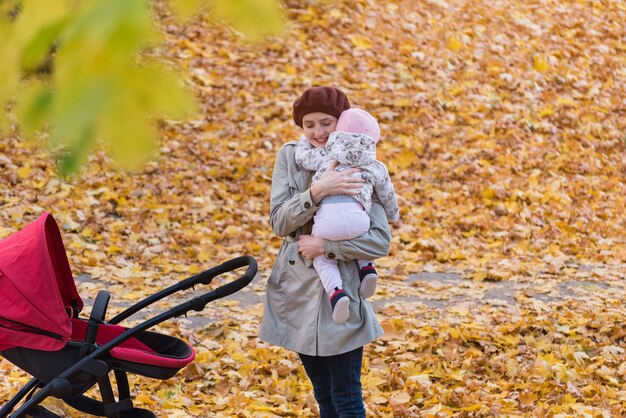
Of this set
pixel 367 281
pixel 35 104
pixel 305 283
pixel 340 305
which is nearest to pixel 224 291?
pixel 305 283

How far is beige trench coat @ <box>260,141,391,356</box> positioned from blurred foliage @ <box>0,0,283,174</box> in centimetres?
167

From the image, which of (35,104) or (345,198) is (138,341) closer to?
(345,198)

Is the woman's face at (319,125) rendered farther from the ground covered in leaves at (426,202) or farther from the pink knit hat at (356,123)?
the ground covered in leaves at (426,202)

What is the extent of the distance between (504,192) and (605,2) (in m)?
6.64

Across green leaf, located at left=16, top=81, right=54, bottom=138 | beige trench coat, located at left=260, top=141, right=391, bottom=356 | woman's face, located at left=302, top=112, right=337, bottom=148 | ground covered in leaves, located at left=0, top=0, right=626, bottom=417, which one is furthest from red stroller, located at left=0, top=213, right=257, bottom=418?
green leaf, located at left=16, top=81, right=54, bottom=138

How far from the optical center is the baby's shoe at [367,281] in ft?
9.86

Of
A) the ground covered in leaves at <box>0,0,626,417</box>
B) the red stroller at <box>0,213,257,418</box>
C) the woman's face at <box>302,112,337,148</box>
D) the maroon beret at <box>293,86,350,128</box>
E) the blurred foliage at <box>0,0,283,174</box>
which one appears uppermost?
the blurred foliage at <box>0,0,283,174</box>

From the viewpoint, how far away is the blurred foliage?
1.09 metres

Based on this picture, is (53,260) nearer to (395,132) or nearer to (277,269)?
(277,269)

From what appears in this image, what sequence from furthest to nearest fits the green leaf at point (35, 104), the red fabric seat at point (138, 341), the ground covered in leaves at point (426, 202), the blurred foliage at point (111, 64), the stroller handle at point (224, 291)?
the ground covered in leaves at point (426, 202), the red fabric seat at point (138, 341), the stroller handle at point (224, 291), the green leaf at point (35, 104), the blurred foliage at point (111, 64)

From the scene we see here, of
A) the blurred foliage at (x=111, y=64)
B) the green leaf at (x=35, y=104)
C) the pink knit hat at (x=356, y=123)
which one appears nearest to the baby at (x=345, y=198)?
the pink knit hat at (x=356, y=123)

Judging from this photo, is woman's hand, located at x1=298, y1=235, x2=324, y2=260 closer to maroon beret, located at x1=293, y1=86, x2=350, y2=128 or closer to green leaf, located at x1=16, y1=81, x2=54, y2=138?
maroon beret, located at x1=293, y1=86, x2=350, y2=128

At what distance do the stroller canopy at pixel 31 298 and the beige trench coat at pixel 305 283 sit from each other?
2.56 feet

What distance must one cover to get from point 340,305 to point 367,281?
17 centimetres
